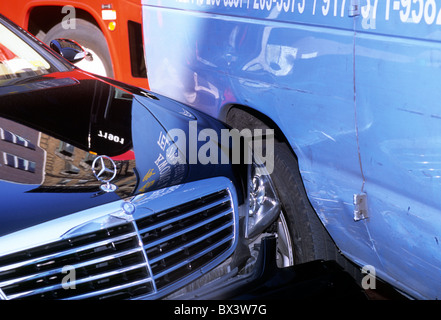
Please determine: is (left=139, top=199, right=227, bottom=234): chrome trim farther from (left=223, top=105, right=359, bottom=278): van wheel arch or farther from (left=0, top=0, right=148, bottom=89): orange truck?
(left=0, top=0, right=148, bottom=89): orange truck

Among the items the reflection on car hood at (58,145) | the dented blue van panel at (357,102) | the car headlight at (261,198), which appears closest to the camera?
the reflection on car hood at (58,145)

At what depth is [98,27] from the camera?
542 centimetres

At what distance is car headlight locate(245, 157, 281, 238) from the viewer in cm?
285

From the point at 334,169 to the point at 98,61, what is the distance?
2.98 meters

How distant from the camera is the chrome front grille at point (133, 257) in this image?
209 centimetres

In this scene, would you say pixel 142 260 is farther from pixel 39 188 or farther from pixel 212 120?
pixel 212 120

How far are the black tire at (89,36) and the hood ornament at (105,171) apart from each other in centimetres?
285

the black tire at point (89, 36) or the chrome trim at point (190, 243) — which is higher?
the black tire at point (89, 36)

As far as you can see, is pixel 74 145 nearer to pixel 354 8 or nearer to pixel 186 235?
pixel 186 235

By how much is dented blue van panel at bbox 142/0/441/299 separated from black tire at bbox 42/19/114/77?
5.93ft

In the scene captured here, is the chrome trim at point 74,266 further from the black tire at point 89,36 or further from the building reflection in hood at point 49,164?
the black tire at point 89,36

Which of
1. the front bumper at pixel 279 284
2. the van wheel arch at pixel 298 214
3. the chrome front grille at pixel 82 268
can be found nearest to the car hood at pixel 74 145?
the chrome front grille at pixel 82 268

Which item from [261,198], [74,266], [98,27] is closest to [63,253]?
[74,266]
